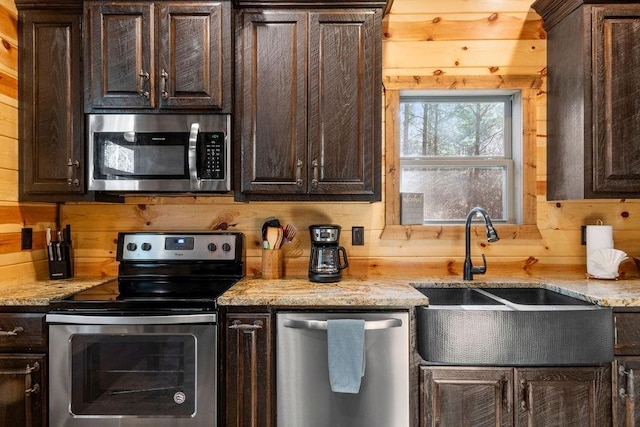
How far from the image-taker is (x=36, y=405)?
6.04ft

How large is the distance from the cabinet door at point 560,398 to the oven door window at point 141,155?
71.5 inches

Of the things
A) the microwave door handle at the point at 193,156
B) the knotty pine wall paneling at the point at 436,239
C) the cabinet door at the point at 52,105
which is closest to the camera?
the microwave door handle at the point at 193,156

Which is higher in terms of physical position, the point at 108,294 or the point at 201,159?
the point at 201,159

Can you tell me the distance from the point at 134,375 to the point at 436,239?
1.71 meters

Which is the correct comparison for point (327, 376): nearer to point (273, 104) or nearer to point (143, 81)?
point (273, 104)

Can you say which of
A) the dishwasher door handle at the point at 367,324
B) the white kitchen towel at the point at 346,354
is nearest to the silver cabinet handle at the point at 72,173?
the dishwasher door handle at the point at 367,324

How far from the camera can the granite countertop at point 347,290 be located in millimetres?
1848

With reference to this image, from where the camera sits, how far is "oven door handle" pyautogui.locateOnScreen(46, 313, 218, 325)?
181 centimetres

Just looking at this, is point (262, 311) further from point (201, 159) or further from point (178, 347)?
point (201, 159)

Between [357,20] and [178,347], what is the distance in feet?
5.80

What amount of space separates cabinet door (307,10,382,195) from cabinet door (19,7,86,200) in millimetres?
1205

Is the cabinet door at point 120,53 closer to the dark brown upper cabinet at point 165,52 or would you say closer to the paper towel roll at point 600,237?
the dark brown upper cabinet at point 165,52

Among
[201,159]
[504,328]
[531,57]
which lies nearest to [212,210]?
[201,159]

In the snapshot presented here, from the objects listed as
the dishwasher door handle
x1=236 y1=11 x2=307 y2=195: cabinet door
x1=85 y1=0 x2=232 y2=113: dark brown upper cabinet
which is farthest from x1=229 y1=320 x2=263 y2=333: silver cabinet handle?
x1=85 y1=0 x2=232 y2=113: dark brown upper cabinet
